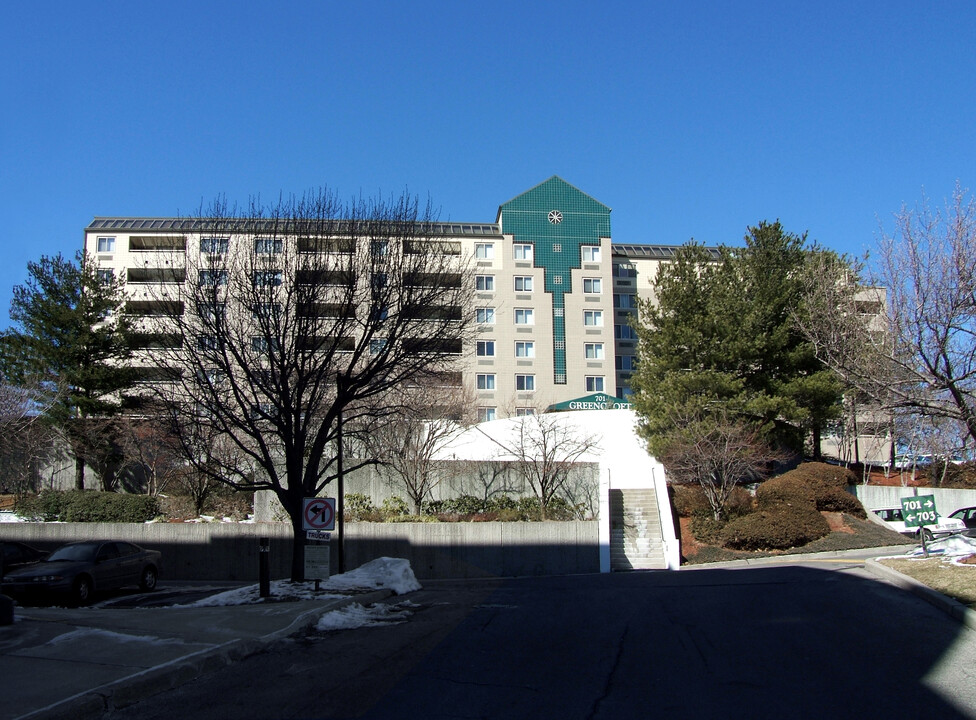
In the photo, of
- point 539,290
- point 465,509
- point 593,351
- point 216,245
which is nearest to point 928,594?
point 216,245

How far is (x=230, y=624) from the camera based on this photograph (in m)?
12.2

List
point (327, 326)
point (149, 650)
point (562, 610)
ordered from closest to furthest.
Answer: point (149, 650) → point (562, 610) → point (327, 326)

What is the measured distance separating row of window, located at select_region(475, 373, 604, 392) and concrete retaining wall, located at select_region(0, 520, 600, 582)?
30.3 meters

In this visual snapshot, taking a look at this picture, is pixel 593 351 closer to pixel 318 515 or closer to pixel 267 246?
pixel 267 246

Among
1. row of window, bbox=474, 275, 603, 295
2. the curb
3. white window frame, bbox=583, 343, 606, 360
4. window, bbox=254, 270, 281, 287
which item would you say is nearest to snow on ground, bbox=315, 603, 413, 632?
window, bbox=254, 270, 281, 287

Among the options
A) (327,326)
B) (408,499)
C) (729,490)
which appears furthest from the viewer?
(408,499)

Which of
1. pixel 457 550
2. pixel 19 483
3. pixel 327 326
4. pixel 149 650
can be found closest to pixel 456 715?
pixel 149 650

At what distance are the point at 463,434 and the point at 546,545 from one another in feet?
33.8

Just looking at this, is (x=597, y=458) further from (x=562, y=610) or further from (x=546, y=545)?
(x=562, y=610)

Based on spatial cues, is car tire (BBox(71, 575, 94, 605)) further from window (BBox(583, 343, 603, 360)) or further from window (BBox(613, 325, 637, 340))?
window (BBox(613, 325, 637, 340))

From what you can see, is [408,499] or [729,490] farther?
[408,499]

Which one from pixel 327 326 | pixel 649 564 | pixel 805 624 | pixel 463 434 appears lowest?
pixel 649 564

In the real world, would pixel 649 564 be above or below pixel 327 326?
below

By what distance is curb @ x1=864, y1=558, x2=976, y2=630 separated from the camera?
1116 centimetres
